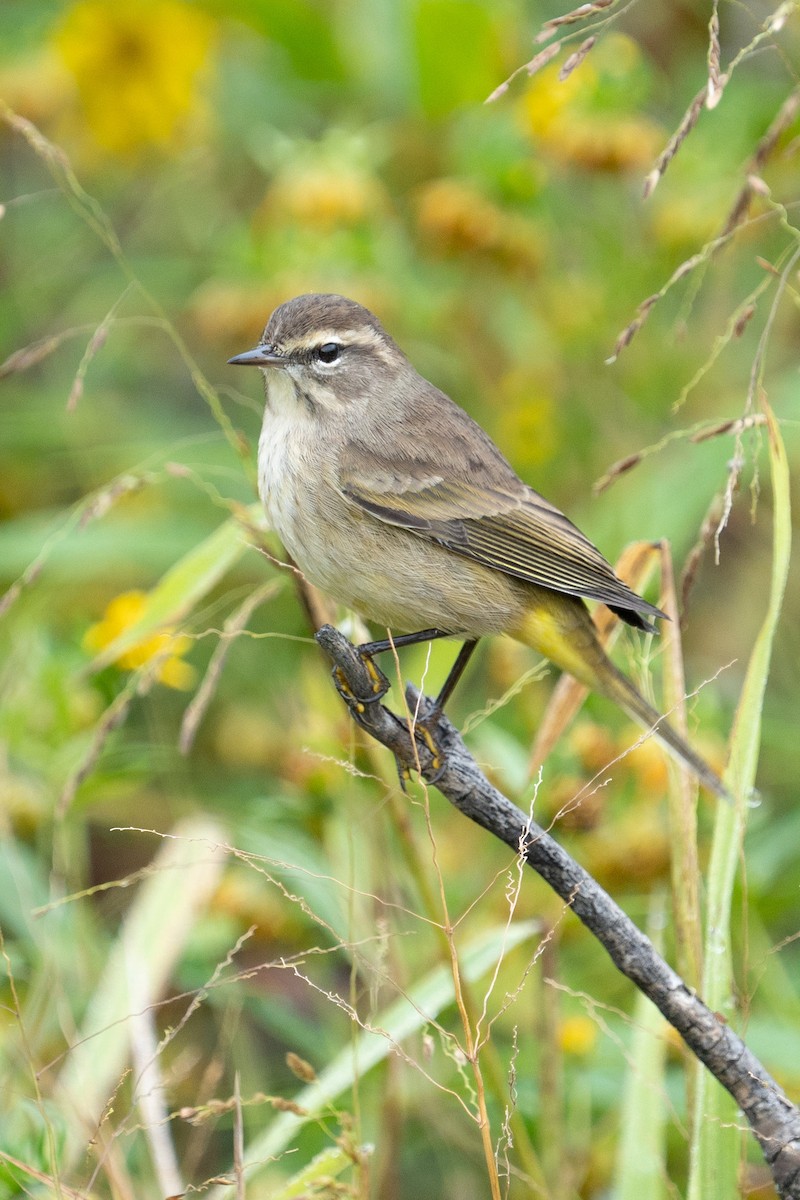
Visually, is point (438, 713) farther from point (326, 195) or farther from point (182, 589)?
point (326, 195)

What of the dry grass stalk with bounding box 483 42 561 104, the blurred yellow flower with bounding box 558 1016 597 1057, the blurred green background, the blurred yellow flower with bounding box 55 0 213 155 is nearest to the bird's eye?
the blurred green background

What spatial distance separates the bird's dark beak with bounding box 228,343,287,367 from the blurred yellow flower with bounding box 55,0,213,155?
9.47 ft

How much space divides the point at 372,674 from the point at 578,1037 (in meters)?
1.03

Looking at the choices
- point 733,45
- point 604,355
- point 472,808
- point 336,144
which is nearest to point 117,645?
point 472,808

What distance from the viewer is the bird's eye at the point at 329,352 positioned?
3.21 metres

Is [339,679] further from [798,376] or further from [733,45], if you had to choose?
[733,45]

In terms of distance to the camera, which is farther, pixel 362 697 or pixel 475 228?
pixel 475 228

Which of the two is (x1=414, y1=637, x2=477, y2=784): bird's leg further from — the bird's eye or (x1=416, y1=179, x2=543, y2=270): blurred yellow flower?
(x1=416, y1=179, x2=543, y2=270): blurred yellow flower

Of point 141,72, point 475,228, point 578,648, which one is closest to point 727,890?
→ point 578,648

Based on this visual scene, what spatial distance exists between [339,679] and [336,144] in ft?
7.92

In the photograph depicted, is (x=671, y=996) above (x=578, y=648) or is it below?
below

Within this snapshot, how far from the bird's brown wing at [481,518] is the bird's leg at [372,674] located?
225mm

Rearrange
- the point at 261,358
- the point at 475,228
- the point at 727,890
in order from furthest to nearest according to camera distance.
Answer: the point at 475,228, the point at 261,358, the point at 727,890

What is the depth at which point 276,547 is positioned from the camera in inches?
118
